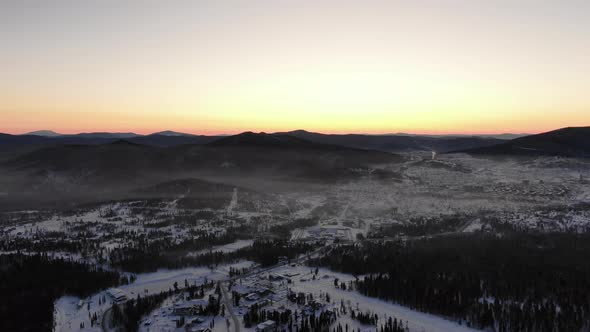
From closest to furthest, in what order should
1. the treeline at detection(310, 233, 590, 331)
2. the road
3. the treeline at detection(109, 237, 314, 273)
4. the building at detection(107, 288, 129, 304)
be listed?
the road, the treeline at detection(310, 233, 590, 331), the building at detection(107, 288, 129, 304), the treeline at detection(109, 237, 314, 273)

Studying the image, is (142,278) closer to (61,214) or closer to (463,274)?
(463,274)

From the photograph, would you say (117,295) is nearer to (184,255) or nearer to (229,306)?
(229,306)

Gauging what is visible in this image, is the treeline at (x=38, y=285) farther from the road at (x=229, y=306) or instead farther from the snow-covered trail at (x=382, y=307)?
the snow-covered trail at (x=382, y=307)

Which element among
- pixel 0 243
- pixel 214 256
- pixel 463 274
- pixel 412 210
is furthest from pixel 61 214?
pixel 463 274

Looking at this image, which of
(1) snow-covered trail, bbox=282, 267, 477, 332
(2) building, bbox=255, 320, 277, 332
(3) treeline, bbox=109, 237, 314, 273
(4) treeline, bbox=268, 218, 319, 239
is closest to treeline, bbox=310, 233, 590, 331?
(1) snow-covered trail, bbox=282, 267, 477, 332

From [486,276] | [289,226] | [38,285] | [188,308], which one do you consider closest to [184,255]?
[38,285]

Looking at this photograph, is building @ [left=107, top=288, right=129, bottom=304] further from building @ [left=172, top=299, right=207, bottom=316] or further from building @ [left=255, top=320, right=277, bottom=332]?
building @ [left=255, top=320, right=277, bottom=332]

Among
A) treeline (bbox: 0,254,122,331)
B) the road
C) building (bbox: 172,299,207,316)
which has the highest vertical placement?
building (bbox: 172,299,207,316)
